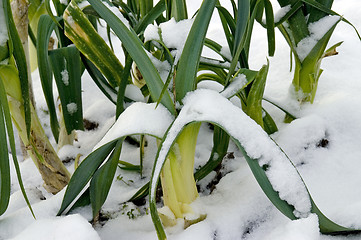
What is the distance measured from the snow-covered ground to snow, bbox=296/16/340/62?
13 cm

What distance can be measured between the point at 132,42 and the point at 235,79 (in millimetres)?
189

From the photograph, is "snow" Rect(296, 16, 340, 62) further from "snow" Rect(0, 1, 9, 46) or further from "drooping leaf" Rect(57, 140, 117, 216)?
"snow" Rect(0, 1, 9, 46)

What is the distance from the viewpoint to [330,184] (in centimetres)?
79

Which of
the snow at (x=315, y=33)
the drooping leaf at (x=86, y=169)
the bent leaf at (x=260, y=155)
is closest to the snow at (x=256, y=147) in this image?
the bent leaf at (x=260, y=155)

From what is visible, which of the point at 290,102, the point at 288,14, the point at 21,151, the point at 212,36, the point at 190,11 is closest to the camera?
the point at 288,14

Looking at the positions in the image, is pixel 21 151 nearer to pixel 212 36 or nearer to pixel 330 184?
pixel 212 36

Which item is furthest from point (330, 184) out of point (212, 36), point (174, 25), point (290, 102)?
point (212, 36)

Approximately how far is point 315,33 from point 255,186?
0.35 meters

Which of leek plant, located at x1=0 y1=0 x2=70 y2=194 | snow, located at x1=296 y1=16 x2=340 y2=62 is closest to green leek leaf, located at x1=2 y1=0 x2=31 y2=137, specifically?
leek plant, located at x1=0 y1=0 x2=70 y2=194

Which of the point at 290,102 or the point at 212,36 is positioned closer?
the point at 290,102

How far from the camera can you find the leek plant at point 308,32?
2.90 feet

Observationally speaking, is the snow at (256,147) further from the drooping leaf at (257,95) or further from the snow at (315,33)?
the snow at (315,33)

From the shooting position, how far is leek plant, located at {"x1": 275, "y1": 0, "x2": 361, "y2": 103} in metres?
0.89

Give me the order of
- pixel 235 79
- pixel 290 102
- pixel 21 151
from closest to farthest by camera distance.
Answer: pixel 235 79, pixel 290 102, pixel 21 151
